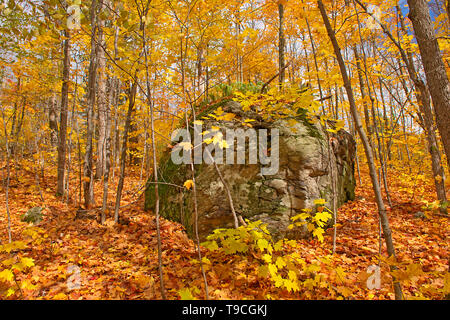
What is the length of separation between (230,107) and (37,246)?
13.5ft

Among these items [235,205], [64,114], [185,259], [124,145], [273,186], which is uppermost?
[64,114]

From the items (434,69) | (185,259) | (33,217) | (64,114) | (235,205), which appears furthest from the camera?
(64,114)

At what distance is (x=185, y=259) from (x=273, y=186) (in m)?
1.89

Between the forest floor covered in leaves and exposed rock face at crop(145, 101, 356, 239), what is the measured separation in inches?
21.1

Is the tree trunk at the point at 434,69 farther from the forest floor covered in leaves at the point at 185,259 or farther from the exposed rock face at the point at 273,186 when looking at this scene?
the exposed rock face at the point at 273,186

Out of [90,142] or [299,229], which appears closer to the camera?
[299,229]

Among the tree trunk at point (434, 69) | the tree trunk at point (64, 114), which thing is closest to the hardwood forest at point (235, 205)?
the tree trunk at point (434, 69)

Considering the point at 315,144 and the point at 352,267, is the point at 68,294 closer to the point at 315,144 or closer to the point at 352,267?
the point at 352,267

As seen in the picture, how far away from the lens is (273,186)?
3670 millimetres

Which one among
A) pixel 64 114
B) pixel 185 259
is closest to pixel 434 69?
pixel 185 259

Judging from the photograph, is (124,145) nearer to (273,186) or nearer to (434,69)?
(273,186)

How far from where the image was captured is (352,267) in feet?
9.41

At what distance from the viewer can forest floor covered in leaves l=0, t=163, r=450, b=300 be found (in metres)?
2.28

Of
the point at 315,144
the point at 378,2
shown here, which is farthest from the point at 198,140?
the point at 378,2
